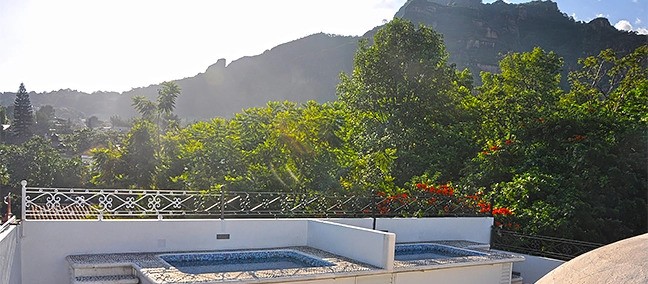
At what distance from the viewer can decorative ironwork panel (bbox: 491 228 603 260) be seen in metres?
9.60

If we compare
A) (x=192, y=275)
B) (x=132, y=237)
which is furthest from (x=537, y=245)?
(x=132, y=237)

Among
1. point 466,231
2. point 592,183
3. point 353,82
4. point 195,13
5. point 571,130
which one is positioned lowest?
point 466,231

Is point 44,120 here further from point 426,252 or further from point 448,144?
point 426,252

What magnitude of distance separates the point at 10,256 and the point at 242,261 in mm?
2904

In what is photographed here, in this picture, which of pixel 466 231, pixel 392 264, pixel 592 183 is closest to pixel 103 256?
pixel 392 264

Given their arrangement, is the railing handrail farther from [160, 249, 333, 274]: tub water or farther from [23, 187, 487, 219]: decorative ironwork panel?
[160, 249, 333, 274]: tub water

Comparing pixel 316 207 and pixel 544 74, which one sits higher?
pixel 544 74

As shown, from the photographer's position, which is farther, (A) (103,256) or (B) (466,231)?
(B) (466,231)

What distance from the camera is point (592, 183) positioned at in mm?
10914

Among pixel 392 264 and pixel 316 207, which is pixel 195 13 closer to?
pixel 316 207

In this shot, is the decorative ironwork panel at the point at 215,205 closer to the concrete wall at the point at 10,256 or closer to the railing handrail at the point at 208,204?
the railing handrail at the point at 208,204

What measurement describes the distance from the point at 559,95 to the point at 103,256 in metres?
15.6

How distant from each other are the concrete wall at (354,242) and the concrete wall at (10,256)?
4.00 m

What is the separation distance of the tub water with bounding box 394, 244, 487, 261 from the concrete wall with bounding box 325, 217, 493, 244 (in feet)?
0.80
